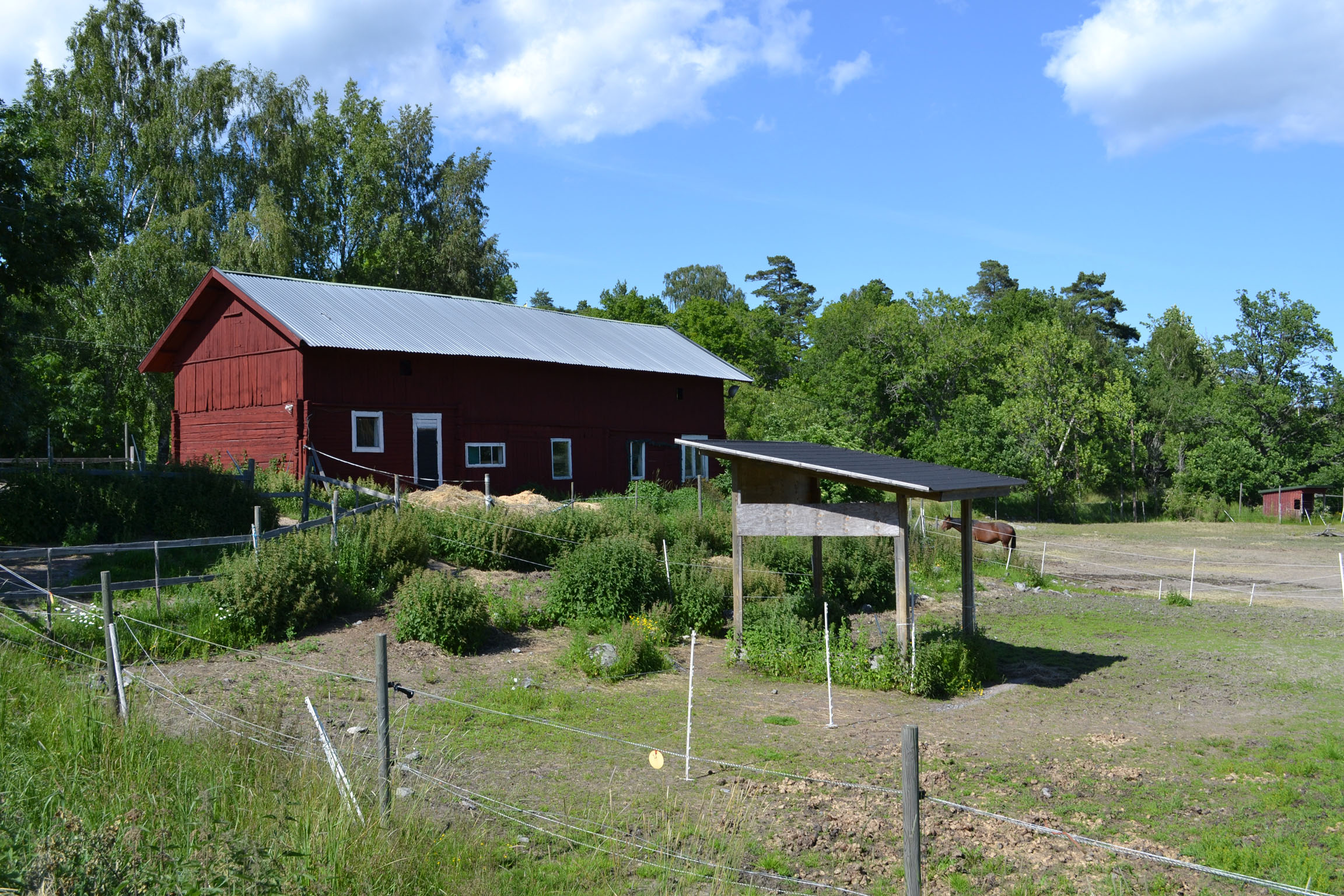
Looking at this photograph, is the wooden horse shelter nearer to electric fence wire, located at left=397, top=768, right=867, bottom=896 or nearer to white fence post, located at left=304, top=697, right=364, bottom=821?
electric fence wire, located at left=397, top=768, right=867, bottom=896

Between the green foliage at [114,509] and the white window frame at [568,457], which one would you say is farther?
the white window frame at [568,457]

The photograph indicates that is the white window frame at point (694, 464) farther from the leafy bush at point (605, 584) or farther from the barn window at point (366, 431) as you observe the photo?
the leafy bush at point (605, 584)

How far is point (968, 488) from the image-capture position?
13984mm

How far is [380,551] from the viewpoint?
57.1 ft

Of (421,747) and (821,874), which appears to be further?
(421,747)

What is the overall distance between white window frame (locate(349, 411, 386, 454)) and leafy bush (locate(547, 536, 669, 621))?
40.9 ft

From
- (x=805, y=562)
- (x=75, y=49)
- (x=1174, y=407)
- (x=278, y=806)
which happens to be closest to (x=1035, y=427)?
(x=1174, y=407)

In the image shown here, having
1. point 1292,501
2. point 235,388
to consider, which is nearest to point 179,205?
point 235,388

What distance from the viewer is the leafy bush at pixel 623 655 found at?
1373 cm

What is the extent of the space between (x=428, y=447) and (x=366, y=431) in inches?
76.6

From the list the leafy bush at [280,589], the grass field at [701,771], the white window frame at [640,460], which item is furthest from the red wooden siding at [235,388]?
the grass field at [701,771]

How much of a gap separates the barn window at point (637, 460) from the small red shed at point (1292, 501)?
35.2 metres

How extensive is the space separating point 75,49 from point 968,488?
42.5 m

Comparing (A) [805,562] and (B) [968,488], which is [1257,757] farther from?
(A) [805,562]
